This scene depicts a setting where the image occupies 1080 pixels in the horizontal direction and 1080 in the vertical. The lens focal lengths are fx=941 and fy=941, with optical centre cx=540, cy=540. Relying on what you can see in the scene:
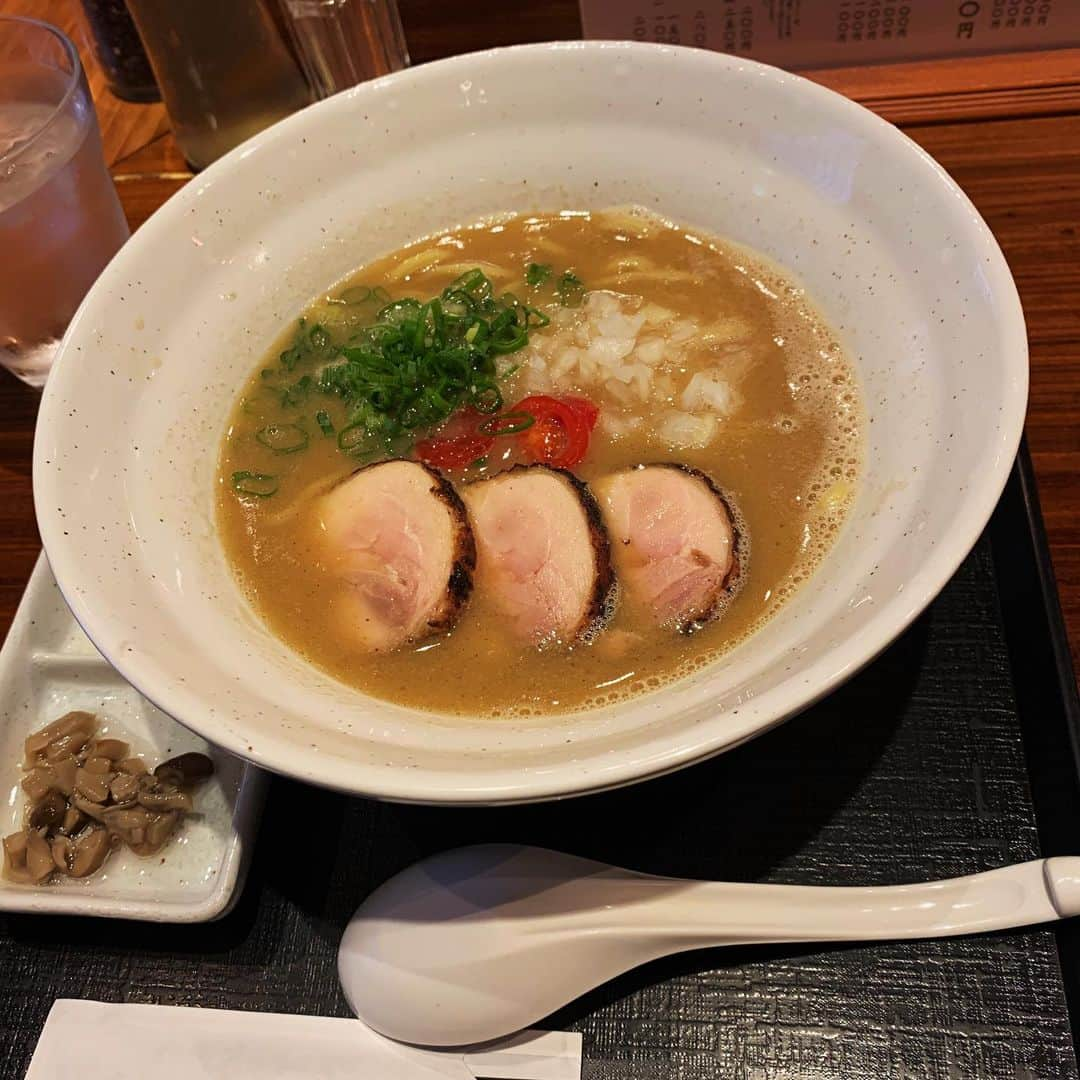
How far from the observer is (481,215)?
2.26 meters

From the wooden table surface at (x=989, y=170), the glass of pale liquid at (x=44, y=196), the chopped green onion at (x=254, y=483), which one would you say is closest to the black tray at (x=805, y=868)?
the wooden table surface at (x=989, y=170)

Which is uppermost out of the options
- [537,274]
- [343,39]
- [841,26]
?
[343,39]

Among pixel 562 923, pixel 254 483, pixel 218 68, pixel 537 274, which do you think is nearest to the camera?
pixel 562 923

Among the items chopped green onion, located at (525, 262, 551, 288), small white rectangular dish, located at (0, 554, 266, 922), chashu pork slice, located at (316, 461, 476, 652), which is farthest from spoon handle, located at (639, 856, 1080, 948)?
chopped green onion, located at (525, 262, 551, 288)

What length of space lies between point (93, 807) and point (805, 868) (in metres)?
1.22

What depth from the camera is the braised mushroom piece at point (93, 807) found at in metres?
1.62

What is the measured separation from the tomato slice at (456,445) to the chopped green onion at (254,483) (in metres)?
0.30

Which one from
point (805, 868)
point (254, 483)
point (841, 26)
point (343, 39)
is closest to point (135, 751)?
point (254, 483)

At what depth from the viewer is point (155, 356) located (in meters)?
1.84

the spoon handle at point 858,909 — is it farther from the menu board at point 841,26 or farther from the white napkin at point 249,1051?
the menu board at point 841,26

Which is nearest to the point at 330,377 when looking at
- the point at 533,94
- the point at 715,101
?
the point at 533,94

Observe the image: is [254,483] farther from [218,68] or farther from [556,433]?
[218,68]

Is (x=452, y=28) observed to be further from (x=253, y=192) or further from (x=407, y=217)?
(x=253, y=192)

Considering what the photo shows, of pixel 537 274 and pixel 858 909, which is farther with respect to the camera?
pixel 537 274
